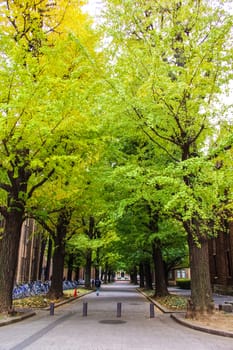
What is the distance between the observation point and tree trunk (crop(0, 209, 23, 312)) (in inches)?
496

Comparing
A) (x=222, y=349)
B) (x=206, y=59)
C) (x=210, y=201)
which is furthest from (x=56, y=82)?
(x=222, y=349)

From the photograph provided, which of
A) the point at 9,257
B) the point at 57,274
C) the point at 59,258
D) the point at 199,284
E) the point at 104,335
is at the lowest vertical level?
the point at 104,335

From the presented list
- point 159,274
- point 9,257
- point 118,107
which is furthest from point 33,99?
point 159,274

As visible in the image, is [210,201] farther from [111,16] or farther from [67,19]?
[67,19]

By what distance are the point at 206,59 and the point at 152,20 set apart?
109 inches

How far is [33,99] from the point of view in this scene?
11078mm

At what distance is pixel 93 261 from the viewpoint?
40.3 meters

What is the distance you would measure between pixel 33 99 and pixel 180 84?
4800 millimetres

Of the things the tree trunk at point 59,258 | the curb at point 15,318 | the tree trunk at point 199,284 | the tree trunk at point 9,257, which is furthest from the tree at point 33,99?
the tree trunk at point 59,258

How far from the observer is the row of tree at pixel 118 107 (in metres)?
11.0

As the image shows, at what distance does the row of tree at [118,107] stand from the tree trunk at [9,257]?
1.5 inches

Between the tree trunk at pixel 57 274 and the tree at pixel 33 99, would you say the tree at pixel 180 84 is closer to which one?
the tree at pixel 33 99

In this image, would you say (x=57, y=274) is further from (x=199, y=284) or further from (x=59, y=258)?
(x=199, y=284)

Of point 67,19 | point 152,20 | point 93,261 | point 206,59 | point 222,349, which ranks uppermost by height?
point 67,19
